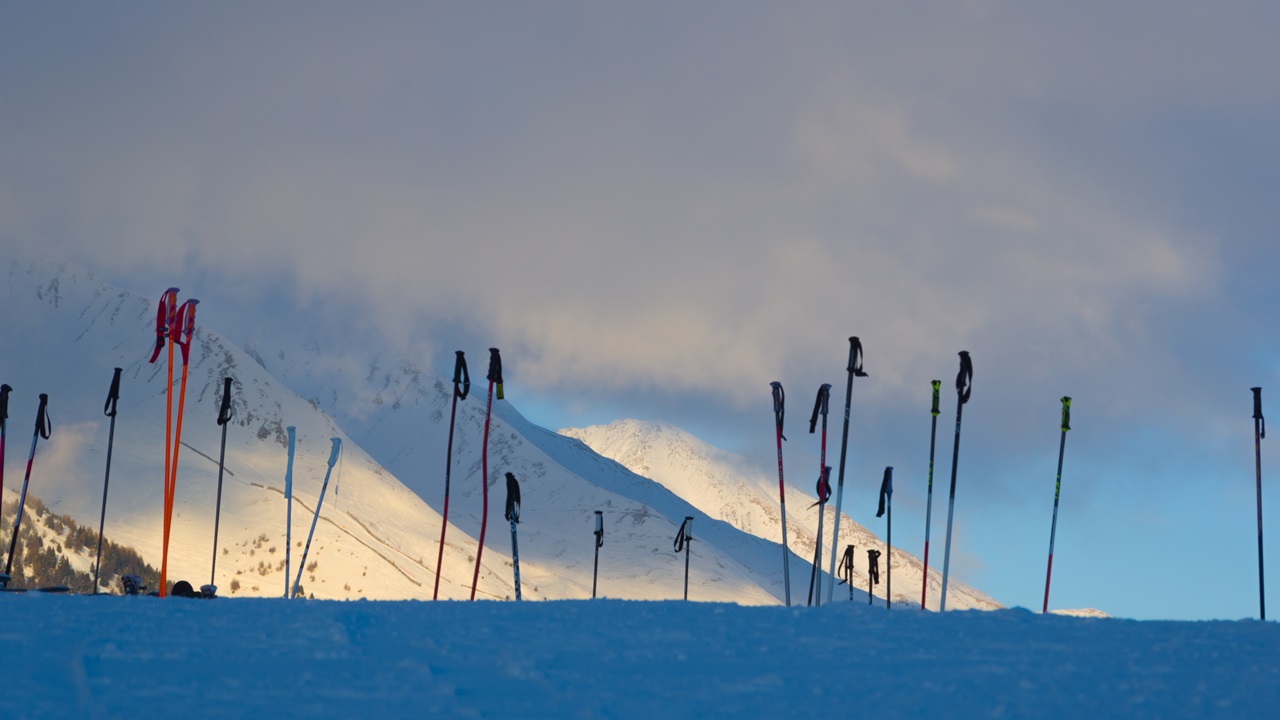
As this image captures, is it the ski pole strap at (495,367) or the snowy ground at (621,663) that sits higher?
the ski pole strap at (495,367)

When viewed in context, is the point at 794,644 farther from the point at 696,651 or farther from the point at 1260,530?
the point at 1260,530

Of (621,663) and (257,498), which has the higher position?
(257,498)

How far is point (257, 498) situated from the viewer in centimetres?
8919

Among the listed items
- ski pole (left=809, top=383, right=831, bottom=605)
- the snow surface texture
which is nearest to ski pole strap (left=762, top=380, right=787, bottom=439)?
ski pole (left=809, top=383, right=831, bottom=605)

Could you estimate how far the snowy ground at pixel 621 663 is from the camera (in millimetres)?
9872

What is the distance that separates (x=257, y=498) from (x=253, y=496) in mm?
465

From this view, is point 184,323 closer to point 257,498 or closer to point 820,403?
point 820,403

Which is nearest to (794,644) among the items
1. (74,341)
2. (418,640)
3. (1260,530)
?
→ (418,640)

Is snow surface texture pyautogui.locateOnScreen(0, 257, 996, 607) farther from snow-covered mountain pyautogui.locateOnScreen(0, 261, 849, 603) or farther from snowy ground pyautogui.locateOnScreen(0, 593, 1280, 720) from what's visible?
snowy ground pyautogui.locateOnScreen(0, 593, 1280, 720)

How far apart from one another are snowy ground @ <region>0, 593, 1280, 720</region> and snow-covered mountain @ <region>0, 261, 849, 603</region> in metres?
61.7

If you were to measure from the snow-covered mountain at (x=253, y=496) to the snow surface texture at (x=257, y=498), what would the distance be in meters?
0.20

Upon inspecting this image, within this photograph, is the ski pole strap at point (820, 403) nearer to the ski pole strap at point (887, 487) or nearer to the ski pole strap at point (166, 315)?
the ski pole strap at point (887, 487)

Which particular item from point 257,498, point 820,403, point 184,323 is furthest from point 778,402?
point 257,498

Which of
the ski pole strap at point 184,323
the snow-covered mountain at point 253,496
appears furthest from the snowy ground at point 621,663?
the snow-covered mountain at point 253,496
